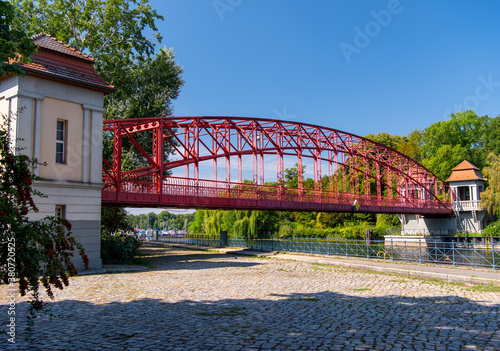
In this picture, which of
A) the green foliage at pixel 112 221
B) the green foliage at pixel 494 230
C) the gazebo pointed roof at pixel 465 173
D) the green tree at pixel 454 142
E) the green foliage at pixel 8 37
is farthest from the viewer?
the green tree at pixel 454 142

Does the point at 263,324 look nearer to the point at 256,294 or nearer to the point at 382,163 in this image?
the point at 256,294

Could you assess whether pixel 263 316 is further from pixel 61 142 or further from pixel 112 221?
pixel 112 221

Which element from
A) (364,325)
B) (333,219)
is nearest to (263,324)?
(364,325)

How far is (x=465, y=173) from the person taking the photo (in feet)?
190

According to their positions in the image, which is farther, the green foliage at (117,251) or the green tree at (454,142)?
the green tree at (454,142)

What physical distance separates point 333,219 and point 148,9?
1661 inches

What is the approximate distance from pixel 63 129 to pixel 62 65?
2934 mm

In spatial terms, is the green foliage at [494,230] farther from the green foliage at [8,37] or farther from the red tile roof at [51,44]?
the green foliage at [8,37]

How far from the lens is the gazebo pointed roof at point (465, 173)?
5684 centimetres

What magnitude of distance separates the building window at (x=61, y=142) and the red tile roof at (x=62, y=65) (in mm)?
2041

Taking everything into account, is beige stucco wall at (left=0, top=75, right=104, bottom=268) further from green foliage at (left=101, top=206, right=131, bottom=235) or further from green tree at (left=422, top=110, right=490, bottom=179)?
green tree at (left=422, top=110, right=490, bottom=179)

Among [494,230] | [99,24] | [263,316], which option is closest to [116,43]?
[99,24]

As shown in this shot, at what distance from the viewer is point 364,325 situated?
802cm

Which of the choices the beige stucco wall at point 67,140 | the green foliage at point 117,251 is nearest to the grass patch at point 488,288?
the green foliage at point 117,251
